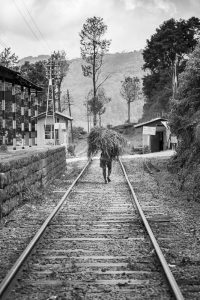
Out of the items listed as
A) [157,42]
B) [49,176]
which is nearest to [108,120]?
[157,42]

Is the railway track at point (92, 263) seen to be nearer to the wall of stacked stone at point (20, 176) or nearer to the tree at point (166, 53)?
the wall of stacked stone at point (20, 176)

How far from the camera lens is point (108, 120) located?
636 feet

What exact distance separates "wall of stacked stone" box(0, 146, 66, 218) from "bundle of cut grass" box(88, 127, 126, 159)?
1853 mm

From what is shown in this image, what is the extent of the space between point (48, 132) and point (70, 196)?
4568 cm

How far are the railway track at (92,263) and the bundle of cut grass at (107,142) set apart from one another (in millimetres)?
6141

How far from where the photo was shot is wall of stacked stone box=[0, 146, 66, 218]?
9.23 m

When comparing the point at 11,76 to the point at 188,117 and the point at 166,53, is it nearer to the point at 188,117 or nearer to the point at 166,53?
the point at 188,117

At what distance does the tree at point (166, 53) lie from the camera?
5731 centimetres

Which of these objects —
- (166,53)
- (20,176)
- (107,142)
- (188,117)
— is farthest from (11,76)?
(166,53)

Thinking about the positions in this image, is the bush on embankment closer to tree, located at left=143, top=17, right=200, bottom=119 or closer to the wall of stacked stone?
the wall of stacked stone

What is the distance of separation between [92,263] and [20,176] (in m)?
5.44

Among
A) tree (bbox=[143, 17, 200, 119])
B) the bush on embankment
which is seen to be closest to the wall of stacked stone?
the bush on embankment

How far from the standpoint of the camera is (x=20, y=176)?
35.4 ft

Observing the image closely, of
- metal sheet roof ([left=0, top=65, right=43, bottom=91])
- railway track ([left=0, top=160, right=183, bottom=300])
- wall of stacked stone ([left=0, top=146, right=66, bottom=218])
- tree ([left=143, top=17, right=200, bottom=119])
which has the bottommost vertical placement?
railway track ([left=0, top=160, right=183, bottom=300])
